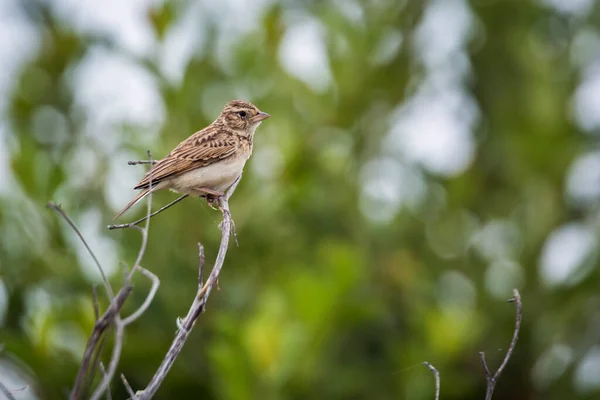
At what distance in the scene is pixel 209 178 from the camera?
5.36 m

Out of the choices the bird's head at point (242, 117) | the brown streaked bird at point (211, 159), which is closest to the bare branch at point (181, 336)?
the brown streaked bird at point (211, 159)

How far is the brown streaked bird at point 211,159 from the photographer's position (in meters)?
5.20

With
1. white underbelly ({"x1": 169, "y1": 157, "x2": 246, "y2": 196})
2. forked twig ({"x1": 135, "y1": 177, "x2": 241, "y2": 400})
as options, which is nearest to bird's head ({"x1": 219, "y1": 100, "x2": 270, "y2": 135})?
white underbelly ({"x1": 169, "y1": 157, "x2": 246, "y2": 196})

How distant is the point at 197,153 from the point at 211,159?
9 centimetres

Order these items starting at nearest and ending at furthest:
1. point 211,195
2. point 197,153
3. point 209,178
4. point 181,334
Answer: point 181,334 < point 211,195 < point 209,178 < point 197,153

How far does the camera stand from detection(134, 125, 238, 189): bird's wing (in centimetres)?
518

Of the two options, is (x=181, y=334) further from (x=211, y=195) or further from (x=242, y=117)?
(x=242, y=117)

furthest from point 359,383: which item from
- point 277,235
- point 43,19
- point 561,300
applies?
point 43,19

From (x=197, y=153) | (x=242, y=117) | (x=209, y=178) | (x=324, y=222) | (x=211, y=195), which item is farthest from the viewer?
(x=324, y=222)

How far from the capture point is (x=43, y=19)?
10398mm

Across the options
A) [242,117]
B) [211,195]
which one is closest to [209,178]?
[211,195]

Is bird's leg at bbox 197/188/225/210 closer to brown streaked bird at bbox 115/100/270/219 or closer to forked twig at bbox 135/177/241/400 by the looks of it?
brown streaked bird at bbox 115/100/270/219

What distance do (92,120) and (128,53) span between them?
4.15 ft

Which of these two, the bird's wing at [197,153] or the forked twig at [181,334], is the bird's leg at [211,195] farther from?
the forked twig at [181,334]
